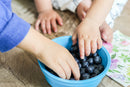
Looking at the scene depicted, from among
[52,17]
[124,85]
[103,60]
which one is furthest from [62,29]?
[124,85]

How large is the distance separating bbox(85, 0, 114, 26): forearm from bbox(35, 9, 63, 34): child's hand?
1.00 feet

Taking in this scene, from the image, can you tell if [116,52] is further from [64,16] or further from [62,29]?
[64,16]

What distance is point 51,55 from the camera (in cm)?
65

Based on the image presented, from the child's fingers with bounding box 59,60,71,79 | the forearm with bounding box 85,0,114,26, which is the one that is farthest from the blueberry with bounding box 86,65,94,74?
the forearm with bounding box 85,0,114,26

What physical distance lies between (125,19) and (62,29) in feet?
1.71

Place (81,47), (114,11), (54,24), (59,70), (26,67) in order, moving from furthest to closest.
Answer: (114,11) < (54,24) < (26,67) < (81,47) < (59,70)

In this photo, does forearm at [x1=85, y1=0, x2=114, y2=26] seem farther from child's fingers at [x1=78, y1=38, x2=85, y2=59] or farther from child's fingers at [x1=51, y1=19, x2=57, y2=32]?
child's fingers at [x1=51, y1=19, x2=57, y2=32]

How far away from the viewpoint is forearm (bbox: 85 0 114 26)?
2.91ft

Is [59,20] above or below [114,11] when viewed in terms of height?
above

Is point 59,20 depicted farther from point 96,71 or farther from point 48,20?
point 96,71

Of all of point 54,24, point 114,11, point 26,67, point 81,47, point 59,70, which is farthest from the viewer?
point 114,11

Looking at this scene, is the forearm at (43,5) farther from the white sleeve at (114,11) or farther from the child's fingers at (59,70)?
the child's fingers at (59,70)

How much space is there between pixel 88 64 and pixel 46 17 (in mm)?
593

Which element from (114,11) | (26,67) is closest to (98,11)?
(114,11)
